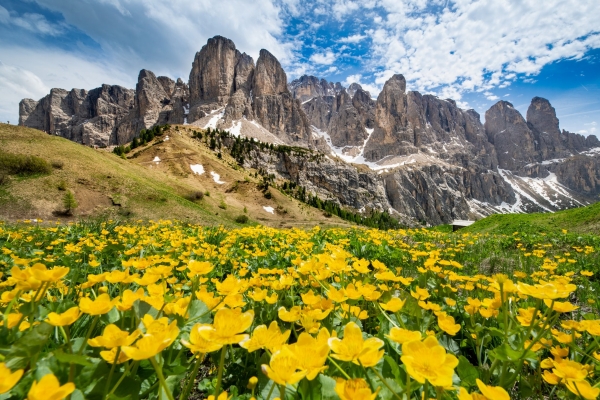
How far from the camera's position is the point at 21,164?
21922 millimetres

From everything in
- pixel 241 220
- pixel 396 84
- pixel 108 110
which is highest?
pixel 396 84

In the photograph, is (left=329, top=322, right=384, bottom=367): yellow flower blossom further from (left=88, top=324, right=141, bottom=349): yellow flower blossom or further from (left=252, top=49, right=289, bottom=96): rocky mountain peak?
(left=252, top=49, right=289, bottom=96): rocky mountain peak

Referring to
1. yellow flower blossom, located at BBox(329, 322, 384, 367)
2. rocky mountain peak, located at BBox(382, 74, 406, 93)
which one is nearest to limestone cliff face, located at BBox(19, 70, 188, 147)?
rocky mountain peak, located at BBox(382, 74, 406, 93)

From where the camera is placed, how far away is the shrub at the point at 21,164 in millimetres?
21500

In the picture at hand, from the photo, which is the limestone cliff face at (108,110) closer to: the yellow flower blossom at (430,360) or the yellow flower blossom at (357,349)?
the yellow flower blossom at (357,349)

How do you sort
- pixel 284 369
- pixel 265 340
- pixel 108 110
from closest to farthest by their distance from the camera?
pixel 284 369 < pixel 265 340 < pixel 108 110

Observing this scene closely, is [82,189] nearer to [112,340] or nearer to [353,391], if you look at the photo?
[112,340]

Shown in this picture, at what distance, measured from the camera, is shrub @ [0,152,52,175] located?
2150 centimetres

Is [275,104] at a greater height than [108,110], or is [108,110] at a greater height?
[275,104]

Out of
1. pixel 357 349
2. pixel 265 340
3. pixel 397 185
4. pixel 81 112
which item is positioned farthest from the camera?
pixel 81 112

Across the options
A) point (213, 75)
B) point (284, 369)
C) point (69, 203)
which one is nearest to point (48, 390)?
point (284, 369)

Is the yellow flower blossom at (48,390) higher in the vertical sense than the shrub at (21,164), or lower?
lower

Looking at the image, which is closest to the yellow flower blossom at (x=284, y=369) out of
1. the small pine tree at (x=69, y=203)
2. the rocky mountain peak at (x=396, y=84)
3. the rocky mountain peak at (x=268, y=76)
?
the small pine tree at (x=69, y=203)

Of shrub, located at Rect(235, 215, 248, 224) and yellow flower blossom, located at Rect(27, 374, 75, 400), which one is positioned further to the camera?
shrub, located at Rect(235, 215, 248, 224)
